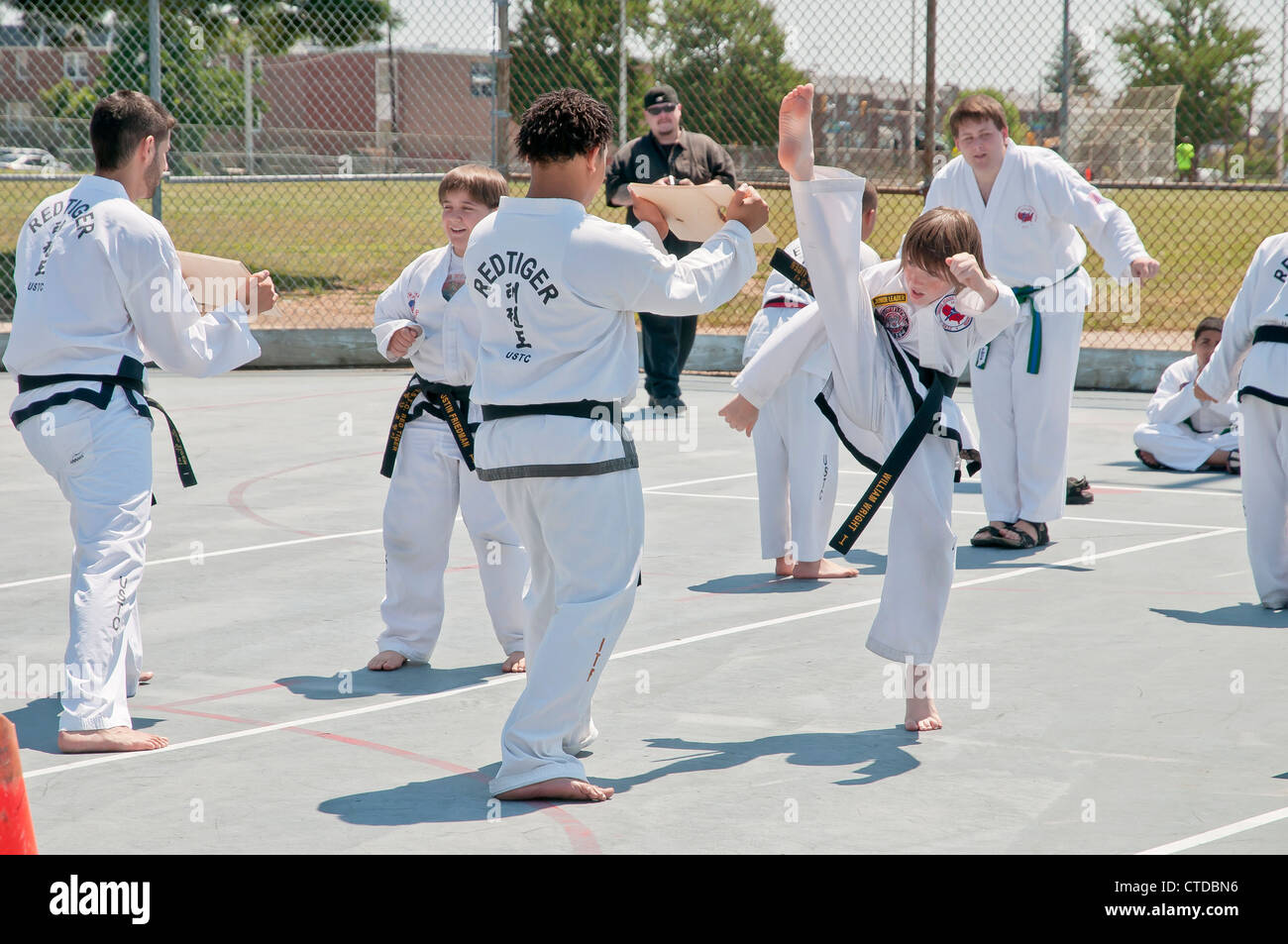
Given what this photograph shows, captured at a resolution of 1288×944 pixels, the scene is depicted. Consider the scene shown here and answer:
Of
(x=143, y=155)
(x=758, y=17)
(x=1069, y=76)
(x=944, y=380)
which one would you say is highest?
(x=758, y=17)

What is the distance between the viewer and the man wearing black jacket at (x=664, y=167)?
12.2 m

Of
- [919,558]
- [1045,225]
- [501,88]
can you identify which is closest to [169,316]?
[919,558]

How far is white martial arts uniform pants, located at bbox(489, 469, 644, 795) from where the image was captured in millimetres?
→ 4223

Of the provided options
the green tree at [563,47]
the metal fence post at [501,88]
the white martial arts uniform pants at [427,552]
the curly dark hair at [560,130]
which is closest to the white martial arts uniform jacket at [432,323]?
the white martial arts uniform pants at [427,552]

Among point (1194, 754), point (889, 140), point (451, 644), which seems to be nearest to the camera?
point (1194, 754)

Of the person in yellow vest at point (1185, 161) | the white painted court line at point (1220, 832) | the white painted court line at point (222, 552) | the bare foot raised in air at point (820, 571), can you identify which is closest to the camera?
the white painted court line at point (1220, 832)

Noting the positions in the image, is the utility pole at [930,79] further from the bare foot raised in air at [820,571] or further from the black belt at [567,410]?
the black belt at [567,410]

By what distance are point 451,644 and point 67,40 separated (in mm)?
20506

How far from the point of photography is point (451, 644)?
6.19m

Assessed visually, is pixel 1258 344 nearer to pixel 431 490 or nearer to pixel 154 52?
pixel 431 490

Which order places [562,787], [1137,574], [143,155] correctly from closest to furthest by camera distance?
[562,787] < [143,155] < [1137,574]

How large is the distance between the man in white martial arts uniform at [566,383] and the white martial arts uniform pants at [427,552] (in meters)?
1.49

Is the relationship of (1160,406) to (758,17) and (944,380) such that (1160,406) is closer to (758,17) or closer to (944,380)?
(944,380)

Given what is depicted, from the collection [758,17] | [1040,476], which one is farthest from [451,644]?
[758,17]
